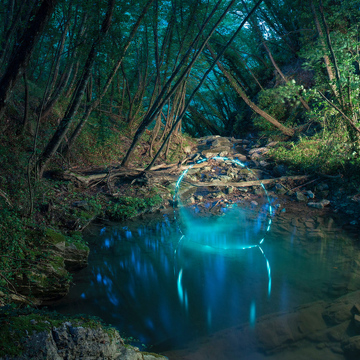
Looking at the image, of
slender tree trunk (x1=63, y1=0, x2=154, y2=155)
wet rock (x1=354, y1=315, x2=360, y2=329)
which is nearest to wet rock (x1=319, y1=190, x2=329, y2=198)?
wet rock (x1=354, y1=315, x2=360, y2=329)

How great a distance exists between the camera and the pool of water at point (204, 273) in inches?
146

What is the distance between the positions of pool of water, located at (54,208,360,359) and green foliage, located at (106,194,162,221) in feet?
0.83

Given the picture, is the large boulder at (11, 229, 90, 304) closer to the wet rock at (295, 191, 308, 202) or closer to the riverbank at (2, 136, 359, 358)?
the riverbank at (2, 136, 359, 358)

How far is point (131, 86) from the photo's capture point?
43.3ft

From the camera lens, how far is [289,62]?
553 inches

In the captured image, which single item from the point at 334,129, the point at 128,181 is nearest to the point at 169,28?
the point at 128,181

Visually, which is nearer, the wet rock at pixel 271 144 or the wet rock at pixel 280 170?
the wet rock at pixel 280 170

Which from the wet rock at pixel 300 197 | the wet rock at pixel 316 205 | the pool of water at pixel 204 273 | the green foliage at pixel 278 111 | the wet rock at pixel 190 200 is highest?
the green foliage at pixel 278 111

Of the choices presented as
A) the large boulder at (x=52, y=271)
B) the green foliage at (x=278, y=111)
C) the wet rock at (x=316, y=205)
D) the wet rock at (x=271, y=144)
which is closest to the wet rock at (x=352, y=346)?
the large boulder at (x=52, y=271)

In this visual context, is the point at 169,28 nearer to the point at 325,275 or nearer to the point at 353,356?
the point at 325,275

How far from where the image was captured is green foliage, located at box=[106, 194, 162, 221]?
6.90 meters

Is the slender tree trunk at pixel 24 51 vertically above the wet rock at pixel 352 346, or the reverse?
the slender tree trunk at pixel 24 51

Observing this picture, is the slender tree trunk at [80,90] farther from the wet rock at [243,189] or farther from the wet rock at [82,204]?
the wet rock at [243,189]

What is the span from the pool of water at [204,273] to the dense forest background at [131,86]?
1.16 meters
